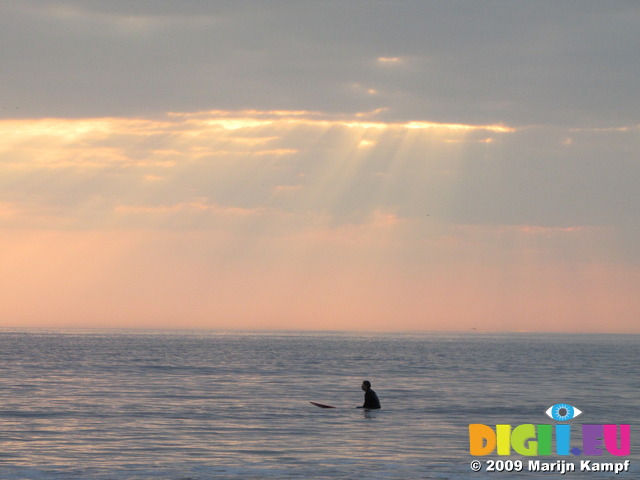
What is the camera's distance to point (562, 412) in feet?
127

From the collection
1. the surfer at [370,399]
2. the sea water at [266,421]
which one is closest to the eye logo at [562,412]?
the sea water at [266,421]

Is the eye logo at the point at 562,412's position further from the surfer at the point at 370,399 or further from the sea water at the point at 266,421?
the surfer at the point at 370,399

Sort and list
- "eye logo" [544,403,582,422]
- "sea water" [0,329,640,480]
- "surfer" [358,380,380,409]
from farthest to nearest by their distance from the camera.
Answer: "surfer" [358,380,380,409] < "eye logo" [544,403,582,422] < "sea water" [0,329,640,480]

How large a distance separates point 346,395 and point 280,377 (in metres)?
13.6

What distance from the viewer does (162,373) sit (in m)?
63.6

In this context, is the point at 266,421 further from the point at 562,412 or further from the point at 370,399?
the point at 562,412

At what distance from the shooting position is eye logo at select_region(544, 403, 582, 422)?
36756 millimetres

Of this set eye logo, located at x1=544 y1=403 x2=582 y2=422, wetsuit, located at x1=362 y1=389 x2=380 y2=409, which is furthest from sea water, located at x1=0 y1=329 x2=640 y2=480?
eye logo, located at x1=544 y1=403 x2=582 y2=422

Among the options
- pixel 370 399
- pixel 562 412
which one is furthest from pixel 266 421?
pixel 562 412

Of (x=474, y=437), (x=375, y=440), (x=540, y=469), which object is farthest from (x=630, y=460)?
(x=375, y=440)

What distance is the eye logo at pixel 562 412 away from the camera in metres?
36.8

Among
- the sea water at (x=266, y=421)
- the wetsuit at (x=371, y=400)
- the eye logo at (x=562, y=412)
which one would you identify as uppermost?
the wetsuit at (x=371, y=400)

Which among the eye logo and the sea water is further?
the eye logo

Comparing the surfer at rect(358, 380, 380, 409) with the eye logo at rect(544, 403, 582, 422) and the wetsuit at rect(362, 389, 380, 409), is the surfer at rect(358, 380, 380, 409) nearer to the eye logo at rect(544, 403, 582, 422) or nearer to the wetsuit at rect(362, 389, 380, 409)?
the wetsuit at rect(362, 389, 380, 409)
